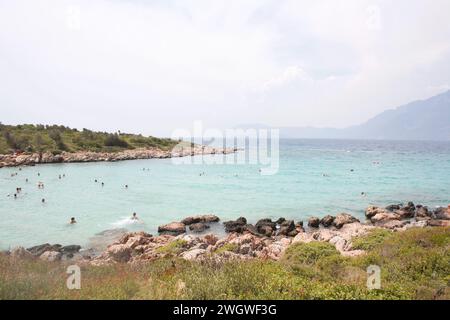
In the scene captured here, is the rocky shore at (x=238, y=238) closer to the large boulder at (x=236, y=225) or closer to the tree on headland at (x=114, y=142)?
the large boulder at (x=236, y=225)

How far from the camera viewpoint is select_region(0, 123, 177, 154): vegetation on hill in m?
83.4

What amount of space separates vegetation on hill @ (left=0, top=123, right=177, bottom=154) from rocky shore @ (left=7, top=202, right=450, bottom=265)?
69758 mm

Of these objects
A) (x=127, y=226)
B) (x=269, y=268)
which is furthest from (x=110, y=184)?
(x=269, y=268)

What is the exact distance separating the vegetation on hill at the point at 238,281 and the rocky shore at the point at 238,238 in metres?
4.14

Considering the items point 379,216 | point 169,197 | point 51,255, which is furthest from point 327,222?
point 51,255

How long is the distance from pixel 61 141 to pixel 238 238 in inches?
3354

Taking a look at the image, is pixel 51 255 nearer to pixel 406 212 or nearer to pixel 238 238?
pixel 238 238

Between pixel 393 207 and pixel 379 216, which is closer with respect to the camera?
pixel 379 216

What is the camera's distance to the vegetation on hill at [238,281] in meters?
7.38

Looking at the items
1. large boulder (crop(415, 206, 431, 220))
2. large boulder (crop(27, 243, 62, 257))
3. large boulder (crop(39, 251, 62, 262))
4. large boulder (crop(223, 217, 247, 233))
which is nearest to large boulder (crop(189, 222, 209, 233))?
large boulder (crop(223, 217, 247, 233))

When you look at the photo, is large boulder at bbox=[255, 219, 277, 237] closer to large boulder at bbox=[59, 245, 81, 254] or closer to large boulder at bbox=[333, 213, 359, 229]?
large boulder at bbox=[333, 213, 359, 229]

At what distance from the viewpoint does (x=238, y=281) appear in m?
8.20
